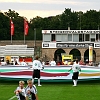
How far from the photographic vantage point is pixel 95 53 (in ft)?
230

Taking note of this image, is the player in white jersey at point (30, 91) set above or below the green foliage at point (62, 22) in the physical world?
below

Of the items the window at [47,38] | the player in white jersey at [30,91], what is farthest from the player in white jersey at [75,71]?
the window at [47,38]

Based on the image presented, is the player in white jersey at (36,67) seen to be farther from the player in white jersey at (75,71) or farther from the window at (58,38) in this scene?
the window at (58,38)

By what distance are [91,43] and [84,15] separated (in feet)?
159

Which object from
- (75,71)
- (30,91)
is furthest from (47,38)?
(30,91)

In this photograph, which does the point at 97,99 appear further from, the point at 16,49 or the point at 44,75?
the point at 16,49

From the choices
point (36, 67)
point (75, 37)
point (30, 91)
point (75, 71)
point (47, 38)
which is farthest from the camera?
point (75, 37)

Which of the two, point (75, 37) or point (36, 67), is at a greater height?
point (75, 37)

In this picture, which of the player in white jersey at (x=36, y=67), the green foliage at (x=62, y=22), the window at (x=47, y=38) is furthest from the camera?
the green foliage at (x=62, y=22)

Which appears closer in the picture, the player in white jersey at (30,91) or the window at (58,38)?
the player in white jersey at (30,91)

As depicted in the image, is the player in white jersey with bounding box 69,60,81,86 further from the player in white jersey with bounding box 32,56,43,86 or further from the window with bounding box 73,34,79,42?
the window with bounding box 73,34,79,42

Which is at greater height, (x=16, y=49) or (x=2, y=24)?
(x=2, y=24)

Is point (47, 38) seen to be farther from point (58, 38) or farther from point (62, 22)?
point (62, 22)

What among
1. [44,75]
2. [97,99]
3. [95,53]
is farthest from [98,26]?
[97,99]
